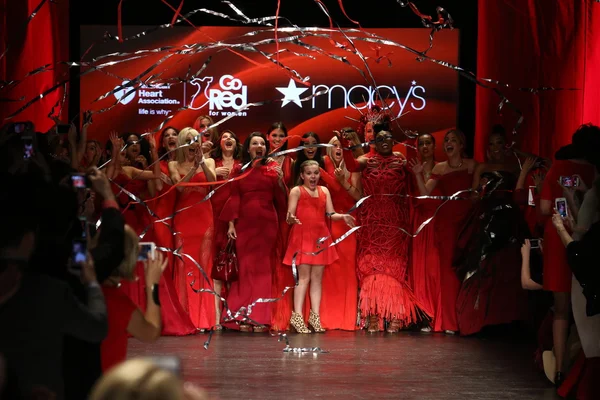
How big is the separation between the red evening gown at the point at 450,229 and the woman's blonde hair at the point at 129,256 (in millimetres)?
5054

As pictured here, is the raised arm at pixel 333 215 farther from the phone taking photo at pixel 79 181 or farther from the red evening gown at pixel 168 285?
the phone taking photo at pixel 79 181

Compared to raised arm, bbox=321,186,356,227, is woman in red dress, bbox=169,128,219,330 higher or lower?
lower

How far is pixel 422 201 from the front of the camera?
25.7ft

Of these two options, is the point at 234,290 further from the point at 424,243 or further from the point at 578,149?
the point at 578,149

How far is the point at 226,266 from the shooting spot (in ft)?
25.4

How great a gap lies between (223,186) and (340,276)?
1261 mm

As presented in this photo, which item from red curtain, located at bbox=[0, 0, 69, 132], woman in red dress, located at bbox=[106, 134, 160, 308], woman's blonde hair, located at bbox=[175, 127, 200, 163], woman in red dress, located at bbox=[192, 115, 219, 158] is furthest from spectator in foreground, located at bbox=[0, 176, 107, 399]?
woman in red dress, located at bbox=[192, 115, 219, 158]

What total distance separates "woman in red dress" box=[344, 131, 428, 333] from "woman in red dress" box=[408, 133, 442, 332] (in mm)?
95

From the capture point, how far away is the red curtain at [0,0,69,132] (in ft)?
20.0

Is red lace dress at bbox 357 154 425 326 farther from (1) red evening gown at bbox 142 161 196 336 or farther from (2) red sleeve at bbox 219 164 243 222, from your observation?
(1) red evening gown at bbox 142 161 196 336

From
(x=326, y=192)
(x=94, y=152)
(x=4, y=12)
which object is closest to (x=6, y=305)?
(x=4, y=12)

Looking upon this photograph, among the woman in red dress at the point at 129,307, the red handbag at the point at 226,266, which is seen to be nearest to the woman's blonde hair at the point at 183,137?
the red handbag at the point at 226,266

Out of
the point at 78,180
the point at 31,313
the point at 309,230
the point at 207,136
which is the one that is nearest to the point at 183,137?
the point at 207,136

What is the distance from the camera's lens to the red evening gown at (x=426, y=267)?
25.8 feet
